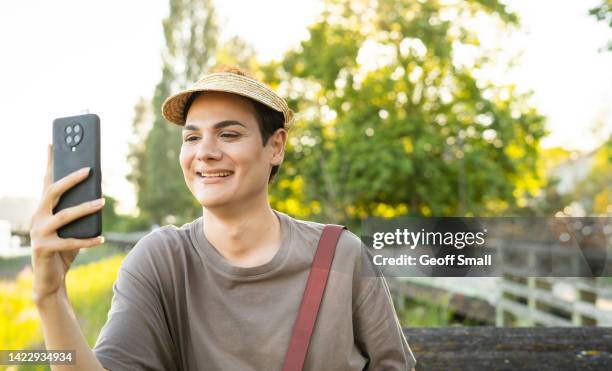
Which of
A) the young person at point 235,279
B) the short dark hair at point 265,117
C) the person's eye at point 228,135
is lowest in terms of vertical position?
the young person at point 235,279

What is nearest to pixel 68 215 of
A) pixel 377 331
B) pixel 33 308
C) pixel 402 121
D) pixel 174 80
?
pixel 377 331

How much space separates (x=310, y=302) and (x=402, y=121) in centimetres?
1477

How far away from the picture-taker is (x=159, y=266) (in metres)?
1.89

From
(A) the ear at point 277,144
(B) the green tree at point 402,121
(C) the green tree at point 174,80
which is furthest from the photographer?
(C) the green tree at point 174,80

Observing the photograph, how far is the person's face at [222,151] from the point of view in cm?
187

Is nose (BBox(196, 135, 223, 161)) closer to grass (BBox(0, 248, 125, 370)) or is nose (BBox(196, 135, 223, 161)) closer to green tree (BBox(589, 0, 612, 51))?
grass (BBox(0, 248, 125, 370))

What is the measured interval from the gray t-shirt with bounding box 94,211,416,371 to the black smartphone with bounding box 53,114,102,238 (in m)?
0.45

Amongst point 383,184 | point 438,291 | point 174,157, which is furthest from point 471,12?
point 174,157

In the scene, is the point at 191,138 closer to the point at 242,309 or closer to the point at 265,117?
the point at 265,117

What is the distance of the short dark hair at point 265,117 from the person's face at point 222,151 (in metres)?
0.02

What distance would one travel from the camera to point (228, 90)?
1842 millimetres

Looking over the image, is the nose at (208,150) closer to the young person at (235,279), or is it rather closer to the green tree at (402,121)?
the young person at (235,279)

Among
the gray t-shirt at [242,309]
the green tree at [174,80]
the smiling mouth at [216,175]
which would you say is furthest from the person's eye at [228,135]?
the green tree at [174,80]

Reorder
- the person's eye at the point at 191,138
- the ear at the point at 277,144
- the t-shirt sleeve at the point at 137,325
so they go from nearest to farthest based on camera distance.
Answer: the t-shirt sleeve at the point at 137,325
the person's eye at the point at 191,138
the ear at the point at 277,144
